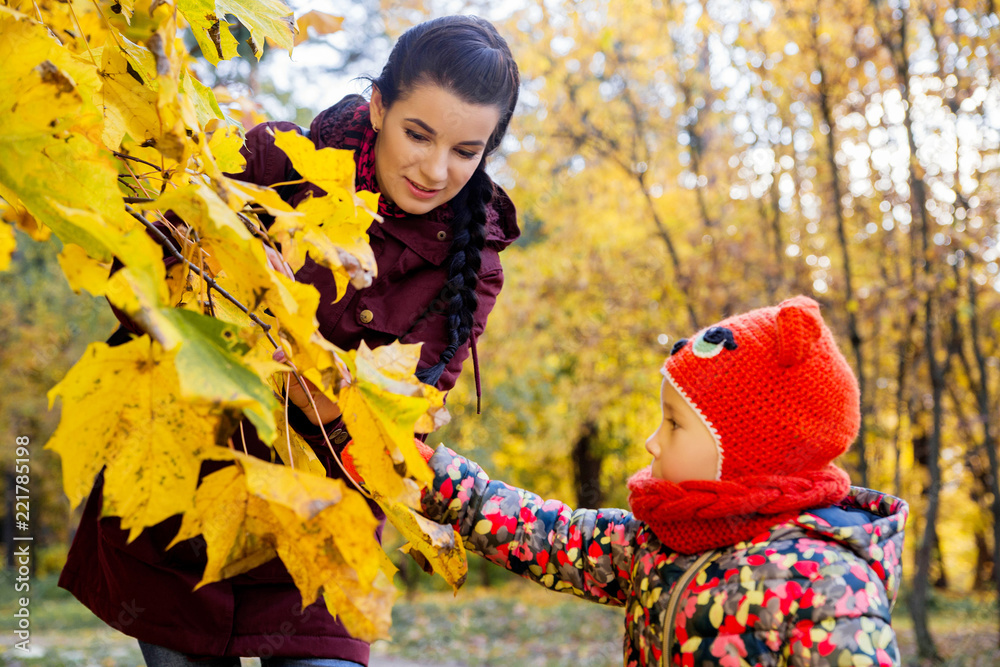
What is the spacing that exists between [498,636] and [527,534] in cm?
648

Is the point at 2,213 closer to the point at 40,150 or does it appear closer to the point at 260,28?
the point at 260,28

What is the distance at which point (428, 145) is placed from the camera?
1537 mm

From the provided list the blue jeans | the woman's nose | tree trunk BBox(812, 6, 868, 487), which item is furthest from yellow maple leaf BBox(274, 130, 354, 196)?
tree trunk BBox(812, 6, 868, 487)

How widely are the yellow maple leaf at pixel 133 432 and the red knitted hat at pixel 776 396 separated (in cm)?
109

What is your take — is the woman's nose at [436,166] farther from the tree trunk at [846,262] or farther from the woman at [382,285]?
the tree trunk at [846,262]

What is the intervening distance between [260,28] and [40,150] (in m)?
0.43

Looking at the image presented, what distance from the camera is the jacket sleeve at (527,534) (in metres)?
1.57

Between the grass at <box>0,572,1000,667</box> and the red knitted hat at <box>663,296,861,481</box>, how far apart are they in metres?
4.83

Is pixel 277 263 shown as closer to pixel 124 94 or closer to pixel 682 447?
pixel 124 94

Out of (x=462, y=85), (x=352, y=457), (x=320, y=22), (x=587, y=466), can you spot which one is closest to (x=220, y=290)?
(x=352, y=457)

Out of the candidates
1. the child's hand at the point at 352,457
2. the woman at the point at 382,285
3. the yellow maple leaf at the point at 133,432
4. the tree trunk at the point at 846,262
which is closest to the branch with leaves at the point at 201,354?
the yellow maple leaf at the point at 133,432

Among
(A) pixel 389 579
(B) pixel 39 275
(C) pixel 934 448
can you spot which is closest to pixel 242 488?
(A) pixel 389 579

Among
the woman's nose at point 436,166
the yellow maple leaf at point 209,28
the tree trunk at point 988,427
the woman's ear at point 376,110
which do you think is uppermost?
the woman's ear at point 376,110

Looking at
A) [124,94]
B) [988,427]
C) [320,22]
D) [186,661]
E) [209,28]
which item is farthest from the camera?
[988,427]
